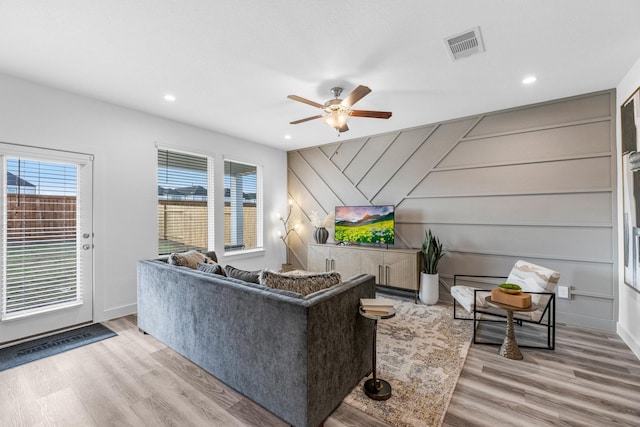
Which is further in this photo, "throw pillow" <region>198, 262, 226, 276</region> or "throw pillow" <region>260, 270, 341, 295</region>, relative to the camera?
"throw pillow" <region>198, 262, 226, 276</region>

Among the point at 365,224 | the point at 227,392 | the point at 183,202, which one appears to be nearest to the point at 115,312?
the point at 183,202

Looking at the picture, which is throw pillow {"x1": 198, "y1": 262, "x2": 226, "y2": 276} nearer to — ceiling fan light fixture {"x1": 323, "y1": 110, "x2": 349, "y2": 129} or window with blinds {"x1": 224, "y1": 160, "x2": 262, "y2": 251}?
ceiling fan light fixture {"x1": 323, "y1": 110, "x2": 349, "y2": 129}

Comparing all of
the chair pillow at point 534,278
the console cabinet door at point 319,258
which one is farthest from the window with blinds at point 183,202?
the chair pillow at point 534,278

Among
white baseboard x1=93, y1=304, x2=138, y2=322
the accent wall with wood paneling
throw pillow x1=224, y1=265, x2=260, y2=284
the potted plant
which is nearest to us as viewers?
throw pillow x1=224, y1=265, x2=260, y2=284

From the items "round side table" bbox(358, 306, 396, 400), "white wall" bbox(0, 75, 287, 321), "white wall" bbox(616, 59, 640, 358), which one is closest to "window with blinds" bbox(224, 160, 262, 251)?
"white wall" bbox(0, 75, 287, 321)

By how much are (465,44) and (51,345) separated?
4.67 m

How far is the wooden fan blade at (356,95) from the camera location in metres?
2.39

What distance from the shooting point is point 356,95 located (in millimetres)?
2512

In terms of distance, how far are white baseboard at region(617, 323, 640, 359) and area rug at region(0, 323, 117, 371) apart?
510cm

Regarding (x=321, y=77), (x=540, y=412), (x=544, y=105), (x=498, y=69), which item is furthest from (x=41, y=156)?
(x=544, y=105)

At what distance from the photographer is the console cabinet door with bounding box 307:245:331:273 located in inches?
185

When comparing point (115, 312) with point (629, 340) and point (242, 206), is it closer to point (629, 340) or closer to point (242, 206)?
point (242, 206)

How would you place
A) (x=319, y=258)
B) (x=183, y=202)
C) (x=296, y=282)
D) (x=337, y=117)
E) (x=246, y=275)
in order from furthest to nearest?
(x=319, y=258) < (x=183, y=202) < (x=337, y=117) < (x=246, y=275) < (x=296, y=282)

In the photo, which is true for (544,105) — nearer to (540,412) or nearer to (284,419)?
(540,412)
